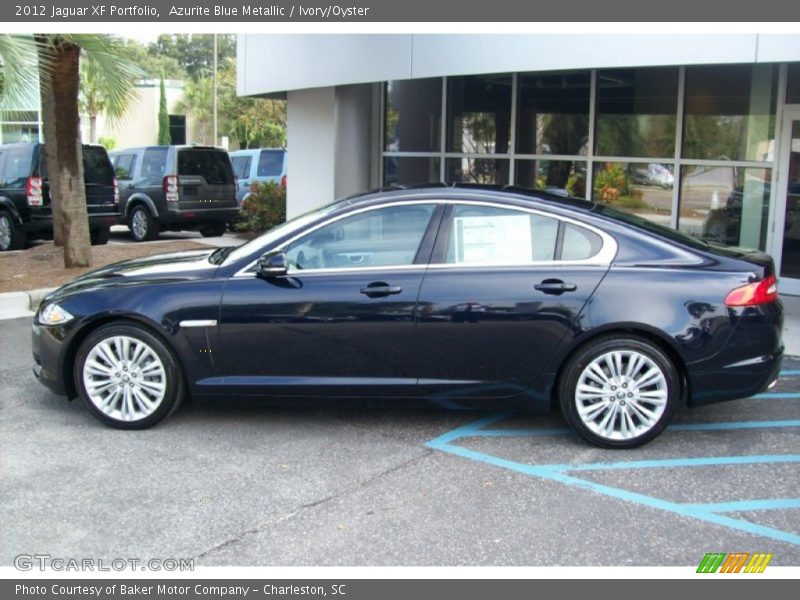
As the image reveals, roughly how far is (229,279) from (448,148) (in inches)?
310

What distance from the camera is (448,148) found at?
1270 cm

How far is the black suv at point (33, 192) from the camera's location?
14.6m

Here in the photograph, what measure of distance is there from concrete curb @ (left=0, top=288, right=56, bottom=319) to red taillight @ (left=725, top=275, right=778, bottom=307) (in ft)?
23.5

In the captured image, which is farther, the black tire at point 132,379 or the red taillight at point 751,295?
the black tire at point 132,379

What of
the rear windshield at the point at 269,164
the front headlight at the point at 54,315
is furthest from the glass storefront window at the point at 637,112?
the rear windshield at the point at 269,164

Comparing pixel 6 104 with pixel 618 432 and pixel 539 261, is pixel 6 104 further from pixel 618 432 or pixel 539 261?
pixel 618 432

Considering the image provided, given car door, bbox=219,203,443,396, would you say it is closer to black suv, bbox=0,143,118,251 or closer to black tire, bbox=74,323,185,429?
black tire, bbox=74,323,185,429

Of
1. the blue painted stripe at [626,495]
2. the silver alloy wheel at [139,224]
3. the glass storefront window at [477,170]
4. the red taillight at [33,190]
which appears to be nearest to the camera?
the blue painted stripe at [626,495]

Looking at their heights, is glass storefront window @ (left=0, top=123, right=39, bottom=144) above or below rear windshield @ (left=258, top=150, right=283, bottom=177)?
above

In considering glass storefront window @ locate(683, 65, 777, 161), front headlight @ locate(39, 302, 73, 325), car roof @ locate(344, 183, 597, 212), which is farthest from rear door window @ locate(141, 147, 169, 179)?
car roof @ locate(344, 183, 597, 212)

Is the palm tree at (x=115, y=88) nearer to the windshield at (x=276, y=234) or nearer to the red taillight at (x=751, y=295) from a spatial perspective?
the windshield at (x=276, y=234)

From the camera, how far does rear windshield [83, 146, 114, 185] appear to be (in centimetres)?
1473

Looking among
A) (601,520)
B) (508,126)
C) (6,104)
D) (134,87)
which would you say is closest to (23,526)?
(601,520)

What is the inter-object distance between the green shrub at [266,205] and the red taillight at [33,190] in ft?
11.9
